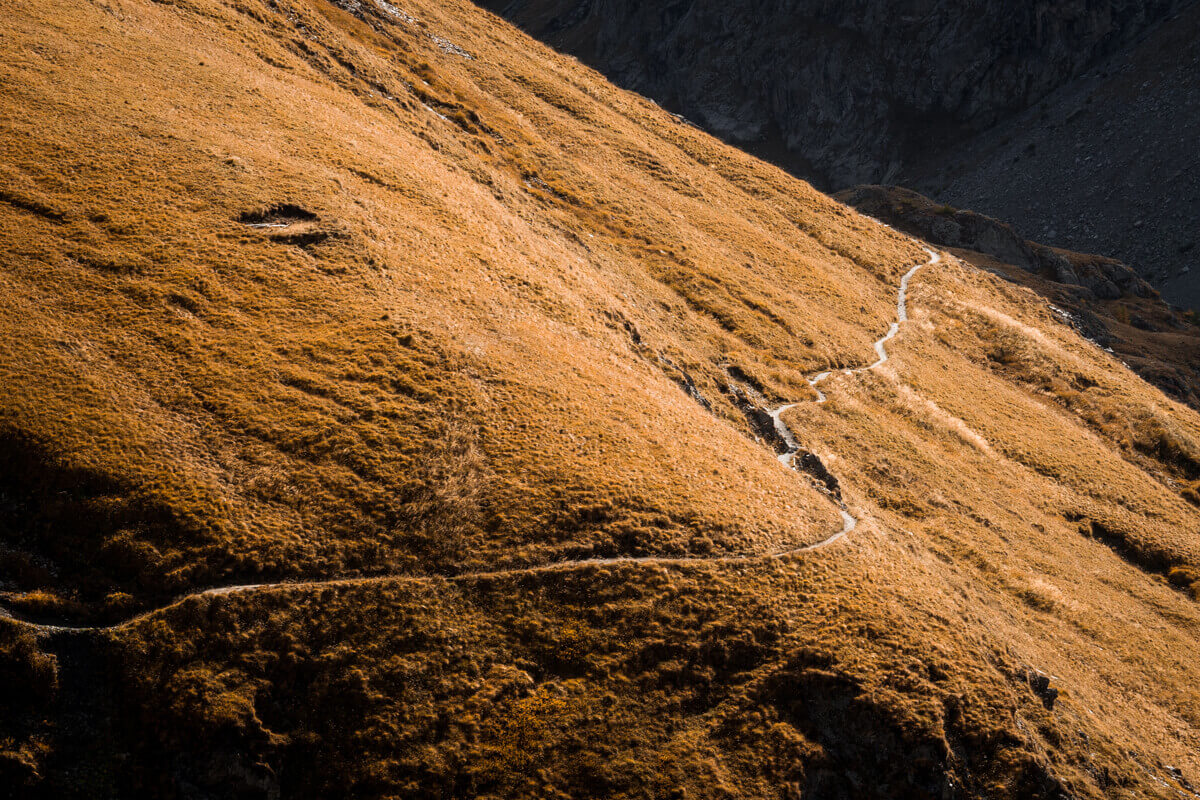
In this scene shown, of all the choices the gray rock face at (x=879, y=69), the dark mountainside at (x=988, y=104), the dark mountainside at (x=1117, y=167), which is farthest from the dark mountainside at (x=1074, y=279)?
the gray rock face at (x=879, y=69)

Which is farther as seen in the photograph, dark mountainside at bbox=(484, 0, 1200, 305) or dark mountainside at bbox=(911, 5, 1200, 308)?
dark mountainside at bbox=(484, 0, 1200, 305)

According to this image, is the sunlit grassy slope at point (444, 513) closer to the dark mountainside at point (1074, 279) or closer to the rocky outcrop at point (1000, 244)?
the dark mountainside at point (1074, 279)

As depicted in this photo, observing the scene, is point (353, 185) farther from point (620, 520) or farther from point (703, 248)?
point (703, 248)

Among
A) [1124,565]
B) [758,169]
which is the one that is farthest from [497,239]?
[758,169]

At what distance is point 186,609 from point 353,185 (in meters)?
25.5

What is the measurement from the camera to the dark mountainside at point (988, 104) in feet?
419

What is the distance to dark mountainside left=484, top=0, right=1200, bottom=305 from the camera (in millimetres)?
127812

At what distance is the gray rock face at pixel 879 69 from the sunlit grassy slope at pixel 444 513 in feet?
461

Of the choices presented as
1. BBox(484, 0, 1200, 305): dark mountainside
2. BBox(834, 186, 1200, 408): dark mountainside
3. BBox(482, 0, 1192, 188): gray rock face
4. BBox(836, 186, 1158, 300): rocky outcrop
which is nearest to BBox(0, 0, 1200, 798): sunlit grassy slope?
BBox(834, 186, 1200, 408): dark mountainside

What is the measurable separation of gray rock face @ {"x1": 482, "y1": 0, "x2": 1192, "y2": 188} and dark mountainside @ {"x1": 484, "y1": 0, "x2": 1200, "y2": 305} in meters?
0.32

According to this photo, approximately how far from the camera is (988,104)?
162m

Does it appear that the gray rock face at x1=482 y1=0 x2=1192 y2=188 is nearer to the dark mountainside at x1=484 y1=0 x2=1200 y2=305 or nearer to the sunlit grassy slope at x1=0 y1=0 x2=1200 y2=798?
the dark mountainside at x1=484 y1=0 x2=1200 y2=305

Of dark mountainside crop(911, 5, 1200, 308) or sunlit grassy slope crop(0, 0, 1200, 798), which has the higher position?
dark mountainside crop(911, 5, 1200, 308)

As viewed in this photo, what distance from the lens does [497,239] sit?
41.2 metres
